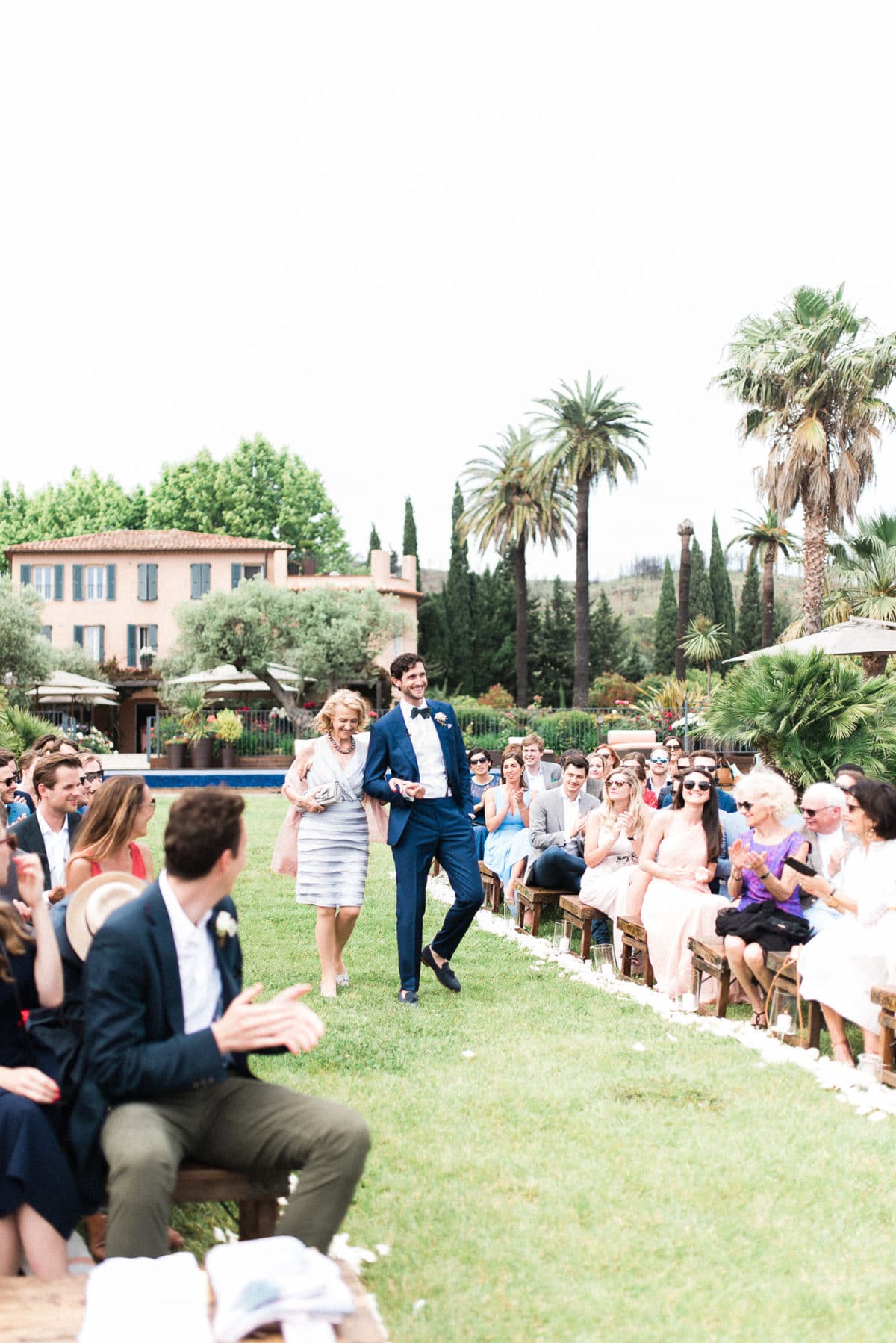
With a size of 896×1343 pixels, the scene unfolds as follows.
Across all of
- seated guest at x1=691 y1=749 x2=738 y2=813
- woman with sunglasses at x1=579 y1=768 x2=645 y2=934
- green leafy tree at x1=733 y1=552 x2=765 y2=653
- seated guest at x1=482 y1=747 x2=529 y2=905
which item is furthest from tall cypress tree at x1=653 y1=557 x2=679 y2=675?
woman with sunglasses at x1=579 y1=768 x2=645 y2=934

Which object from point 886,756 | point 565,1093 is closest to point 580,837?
point 886,756

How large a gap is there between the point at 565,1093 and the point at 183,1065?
2679 mm

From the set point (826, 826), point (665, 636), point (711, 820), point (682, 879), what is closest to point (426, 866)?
point (682, 879)

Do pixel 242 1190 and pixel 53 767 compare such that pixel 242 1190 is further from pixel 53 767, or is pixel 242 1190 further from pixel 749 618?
pixel 749 618

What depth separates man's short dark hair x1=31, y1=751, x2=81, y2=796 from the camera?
6.71 m

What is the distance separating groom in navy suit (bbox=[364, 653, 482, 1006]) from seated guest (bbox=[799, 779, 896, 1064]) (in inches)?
89.1

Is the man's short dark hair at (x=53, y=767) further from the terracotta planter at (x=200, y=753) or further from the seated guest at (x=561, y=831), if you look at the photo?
the terracotta planter at (x=200, y=753)

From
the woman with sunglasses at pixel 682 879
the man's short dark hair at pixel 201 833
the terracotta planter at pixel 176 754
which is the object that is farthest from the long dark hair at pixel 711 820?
the terracotta planter at pixel 176 754

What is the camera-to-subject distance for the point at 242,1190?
3.68 m

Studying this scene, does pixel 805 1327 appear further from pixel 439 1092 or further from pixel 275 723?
pixel 275 723

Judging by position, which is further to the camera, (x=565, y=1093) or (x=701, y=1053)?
(x=701, y=1053)

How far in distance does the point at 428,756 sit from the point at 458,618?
53.4 m

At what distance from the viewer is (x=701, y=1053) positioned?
647 cm

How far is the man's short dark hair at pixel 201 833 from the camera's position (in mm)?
3607
